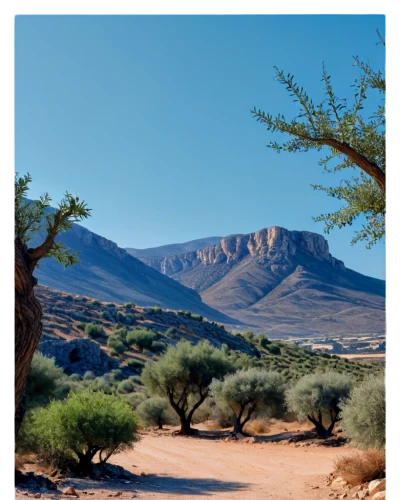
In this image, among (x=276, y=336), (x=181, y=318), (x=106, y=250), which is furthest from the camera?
(x=106, y=250)

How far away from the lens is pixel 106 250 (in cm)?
14925

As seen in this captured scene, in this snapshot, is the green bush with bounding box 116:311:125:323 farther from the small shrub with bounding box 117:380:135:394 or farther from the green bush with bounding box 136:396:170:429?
the green bush with bounding box 136:396:170:429

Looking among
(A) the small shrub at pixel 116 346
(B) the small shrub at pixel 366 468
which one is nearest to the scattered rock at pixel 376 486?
(B) the small shrub at pixel 366 468

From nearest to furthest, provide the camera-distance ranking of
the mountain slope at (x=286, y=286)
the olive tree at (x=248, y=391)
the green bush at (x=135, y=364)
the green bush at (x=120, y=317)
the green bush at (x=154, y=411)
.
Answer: the olive tree at (x=248, y=391) < the green bush at (x=154, y=411) < the green bush at (x=135, y=364) < the green bush at (x=120, y=317) < the mountain slope at (x=286, y=286)

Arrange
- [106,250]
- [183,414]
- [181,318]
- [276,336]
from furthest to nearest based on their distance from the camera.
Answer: [106,250], [276,336], [181,318], [183,414]

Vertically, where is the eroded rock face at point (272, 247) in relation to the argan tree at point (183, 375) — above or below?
above

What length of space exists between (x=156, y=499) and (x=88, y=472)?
342 centimetres

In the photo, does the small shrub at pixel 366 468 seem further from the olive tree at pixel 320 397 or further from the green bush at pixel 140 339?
the green bush at pixel 140 339

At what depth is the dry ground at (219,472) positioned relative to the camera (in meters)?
13.0

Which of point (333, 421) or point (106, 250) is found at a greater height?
point (106, 250)

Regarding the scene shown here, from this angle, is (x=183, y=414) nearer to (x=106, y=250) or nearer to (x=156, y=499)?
(x=156, y=499)

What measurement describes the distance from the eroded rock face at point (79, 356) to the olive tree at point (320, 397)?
20921 millimetres

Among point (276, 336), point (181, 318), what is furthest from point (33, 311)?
point (276, 336)

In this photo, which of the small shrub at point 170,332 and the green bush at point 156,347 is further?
the small shrub at point 170,332
